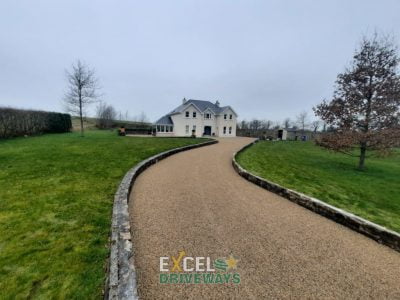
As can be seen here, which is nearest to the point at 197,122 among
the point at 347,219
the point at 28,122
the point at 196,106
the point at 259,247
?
the point at 196,106

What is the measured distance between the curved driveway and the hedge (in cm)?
2154

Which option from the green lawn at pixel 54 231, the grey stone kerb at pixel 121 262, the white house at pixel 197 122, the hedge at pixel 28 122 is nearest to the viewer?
the grey stone kerb at pixel 121 262

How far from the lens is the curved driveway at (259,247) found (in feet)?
8.79

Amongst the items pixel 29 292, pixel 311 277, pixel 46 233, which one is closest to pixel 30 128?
pixel 46 233

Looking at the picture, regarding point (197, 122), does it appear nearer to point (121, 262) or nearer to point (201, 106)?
point (201, 106)

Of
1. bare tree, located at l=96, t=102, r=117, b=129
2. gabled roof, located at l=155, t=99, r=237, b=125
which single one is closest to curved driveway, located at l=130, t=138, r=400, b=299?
gabled roof, located at l=155, t=99, r=237, b=125

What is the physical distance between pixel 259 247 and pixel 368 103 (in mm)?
14301

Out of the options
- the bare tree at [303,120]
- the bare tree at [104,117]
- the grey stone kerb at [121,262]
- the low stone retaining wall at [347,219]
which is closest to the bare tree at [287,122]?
the bare tree at [303,120]

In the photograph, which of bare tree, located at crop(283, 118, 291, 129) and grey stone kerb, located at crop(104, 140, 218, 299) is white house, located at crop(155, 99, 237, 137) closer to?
grey stone kerb, located at crop(104, 140, 218, 299)

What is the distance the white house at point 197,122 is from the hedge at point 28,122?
14775 millimetres

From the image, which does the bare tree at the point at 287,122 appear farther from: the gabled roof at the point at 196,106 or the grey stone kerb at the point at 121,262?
the grey stone kerb at the point at 121,262

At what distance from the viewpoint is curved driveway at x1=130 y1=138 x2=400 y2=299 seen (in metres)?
2.68

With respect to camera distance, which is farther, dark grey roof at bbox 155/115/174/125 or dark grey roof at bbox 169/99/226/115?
dark grey roof at bbox 169/99/226/115

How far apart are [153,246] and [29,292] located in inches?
67.6
